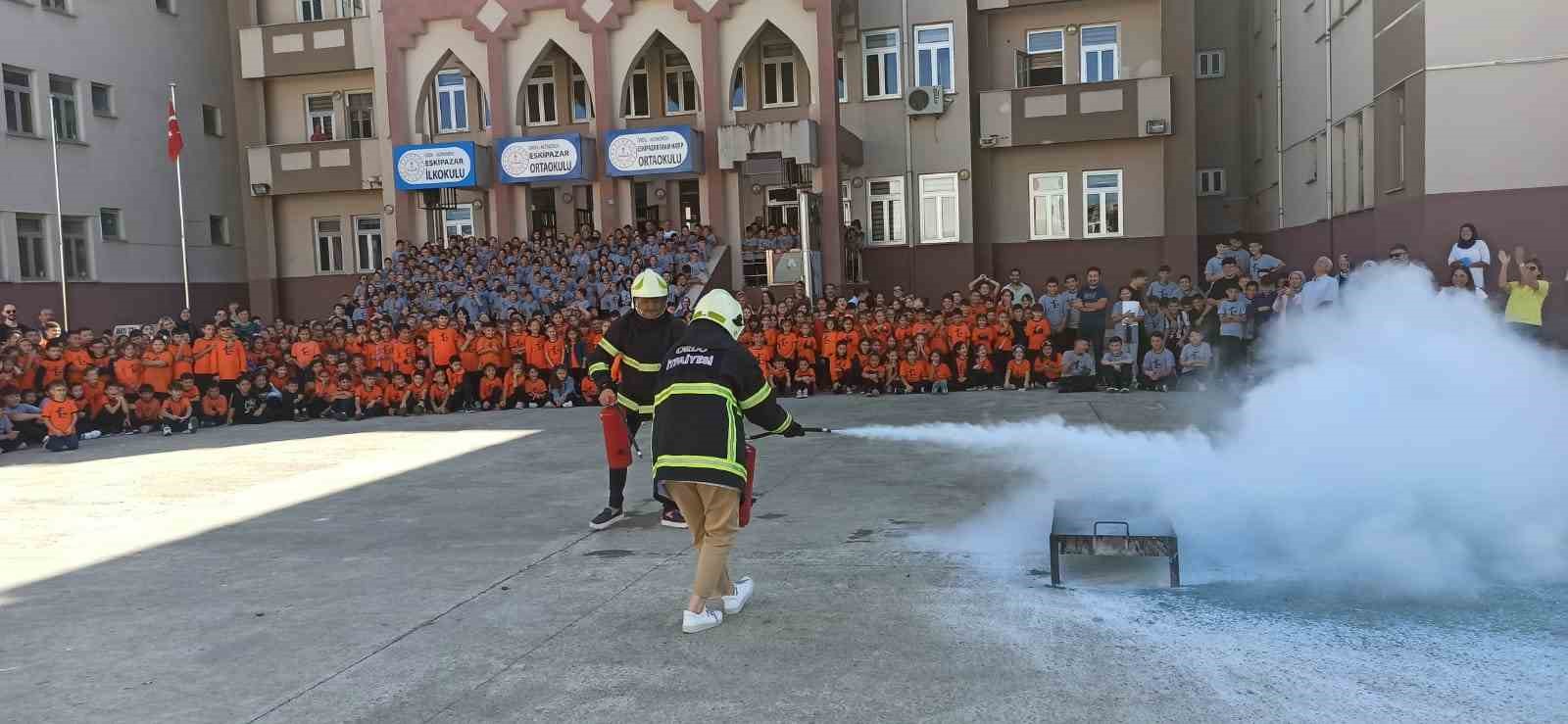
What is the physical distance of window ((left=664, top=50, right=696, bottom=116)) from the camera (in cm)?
2731

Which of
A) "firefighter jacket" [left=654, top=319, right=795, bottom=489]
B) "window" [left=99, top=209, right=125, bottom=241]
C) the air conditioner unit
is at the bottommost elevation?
"firefighter jacket" [left=654, top=319, right=795, bottom=489]

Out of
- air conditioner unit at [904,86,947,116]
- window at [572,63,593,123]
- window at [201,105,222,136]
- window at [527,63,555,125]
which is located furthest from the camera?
window at [201,105,222,136]

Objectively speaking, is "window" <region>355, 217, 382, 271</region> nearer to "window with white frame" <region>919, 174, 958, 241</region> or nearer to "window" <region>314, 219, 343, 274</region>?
"window" <region>314, 219, 343, 274</region>

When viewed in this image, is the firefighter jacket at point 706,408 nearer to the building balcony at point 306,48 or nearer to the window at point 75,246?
the window at point 75,246

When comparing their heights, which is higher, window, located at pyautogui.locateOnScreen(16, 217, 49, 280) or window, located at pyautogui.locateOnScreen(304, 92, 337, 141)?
window, located at pyautogui.locateOnScreen(304, 92, 337, 141)

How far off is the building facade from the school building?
110 mm

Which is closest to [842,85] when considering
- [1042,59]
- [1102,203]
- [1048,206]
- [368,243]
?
[1042,59]

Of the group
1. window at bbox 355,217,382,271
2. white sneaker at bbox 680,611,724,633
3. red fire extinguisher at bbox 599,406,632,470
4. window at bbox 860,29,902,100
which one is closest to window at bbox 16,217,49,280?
window at bbox 355,217,382,271

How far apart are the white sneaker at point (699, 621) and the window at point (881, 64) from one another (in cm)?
2231

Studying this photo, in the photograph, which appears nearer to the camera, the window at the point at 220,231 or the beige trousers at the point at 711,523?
the beige trousers at the point at 711,523

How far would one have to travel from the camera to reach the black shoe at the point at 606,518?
8023 millimetres

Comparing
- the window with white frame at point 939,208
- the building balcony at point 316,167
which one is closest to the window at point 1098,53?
the window with white frame at point 939,208

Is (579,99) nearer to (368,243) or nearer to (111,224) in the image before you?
(368,243)

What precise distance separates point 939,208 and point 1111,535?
69.3 feet
